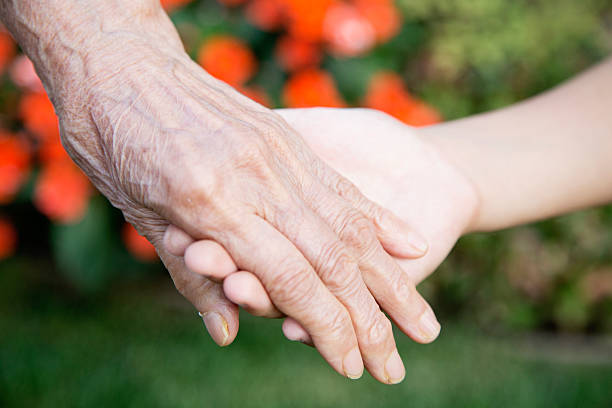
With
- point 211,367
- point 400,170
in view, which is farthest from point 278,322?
point 400,170

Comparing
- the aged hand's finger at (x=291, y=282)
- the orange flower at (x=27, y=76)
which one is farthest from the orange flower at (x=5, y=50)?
the aged hand's finger at (x=291, y=282)

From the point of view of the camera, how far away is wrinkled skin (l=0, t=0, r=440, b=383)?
135 cm

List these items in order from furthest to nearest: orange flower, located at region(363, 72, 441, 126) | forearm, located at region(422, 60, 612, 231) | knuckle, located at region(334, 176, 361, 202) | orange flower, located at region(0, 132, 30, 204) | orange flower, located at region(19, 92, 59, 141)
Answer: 1. orange flower, located at region(363, 72, 441, 126)
2. orange flower, located at region(0, 132, 30, 204)
3. orange flower, located at region(19, 92, 59, 141)
4. forearm, located at region(422, 60, 612, 231)
5. knuckle, located at region(334, 176, 361, 202)

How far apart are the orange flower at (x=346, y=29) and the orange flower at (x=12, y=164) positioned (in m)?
1.83

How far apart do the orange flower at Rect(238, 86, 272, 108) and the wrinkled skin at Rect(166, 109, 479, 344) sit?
130cm

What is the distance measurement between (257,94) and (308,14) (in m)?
0.52

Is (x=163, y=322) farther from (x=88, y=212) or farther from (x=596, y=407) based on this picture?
(x=596, y=407)

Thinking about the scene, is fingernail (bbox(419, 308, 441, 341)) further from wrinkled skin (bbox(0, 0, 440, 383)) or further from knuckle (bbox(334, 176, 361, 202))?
knuckle (bbox(334, 176, 361, 202))

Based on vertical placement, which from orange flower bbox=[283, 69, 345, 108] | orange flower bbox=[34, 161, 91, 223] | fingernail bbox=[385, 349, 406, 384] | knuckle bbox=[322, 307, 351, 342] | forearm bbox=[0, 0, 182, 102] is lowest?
orange flower bbox=[34, 161, 91, 223]

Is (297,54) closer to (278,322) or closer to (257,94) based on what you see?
(257,94)

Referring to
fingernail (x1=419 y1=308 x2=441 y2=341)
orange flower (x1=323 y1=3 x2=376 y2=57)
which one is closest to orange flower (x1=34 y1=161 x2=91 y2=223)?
orange flower (x1=323 y1=3 x2=376 y2=57)

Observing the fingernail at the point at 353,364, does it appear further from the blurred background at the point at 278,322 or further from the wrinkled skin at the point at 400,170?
the blurred background at the point at 278,322

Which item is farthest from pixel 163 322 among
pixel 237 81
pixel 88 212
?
pixel 237 81

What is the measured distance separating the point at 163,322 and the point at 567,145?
2683 millimetres
